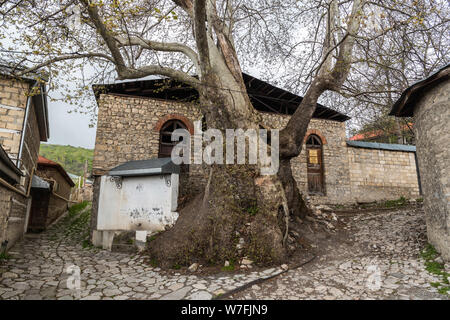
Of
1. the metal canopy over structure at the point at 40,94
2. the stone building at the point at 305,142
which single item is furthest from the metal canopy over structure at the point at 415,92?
the metal canopy over structure at the point at 40,94

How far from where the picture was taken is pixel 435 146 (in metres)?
4.32

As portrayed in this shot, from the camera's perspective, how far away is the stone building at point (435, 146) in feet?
13.3

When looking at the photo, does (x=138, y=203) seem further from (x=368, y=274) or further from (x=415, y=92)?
(x=415, y=92)

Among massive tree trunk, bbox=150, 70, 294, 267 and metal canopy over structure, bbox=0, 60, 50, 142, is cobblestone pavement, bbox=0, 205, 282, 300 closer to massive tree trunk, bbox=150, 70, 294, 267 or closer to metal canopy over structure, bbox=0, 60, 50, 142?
massive tree trunk, bbox=150, 70, 294, 267

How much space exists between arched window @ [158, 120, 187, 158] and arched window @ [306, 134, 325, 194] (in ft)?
18.4

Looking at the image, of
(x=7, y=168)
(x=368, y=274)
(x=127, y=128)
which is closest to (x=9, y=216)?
(x=7, y=168)

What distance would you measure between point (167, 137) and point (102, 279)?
6.19 m

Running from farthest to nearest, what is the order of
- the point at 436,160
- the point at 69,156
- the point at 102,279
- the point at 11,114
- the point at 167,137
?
the point at 69,156
the point at 167,137
the point at 11,114
the point at 436,160
the point at 102,279

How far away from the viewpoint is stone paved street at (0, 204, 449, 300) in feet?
11.1

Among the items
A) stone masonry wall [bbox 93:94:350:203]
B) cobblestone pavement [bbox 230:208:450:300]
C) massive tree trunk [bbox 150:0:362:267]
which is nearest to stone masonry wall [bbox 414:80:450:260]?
cobblestone pavement [bbox 230:208:450:300]

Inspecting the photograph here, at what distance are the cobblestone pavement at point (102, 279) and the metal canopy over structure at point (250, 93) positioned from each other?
17.8 ft

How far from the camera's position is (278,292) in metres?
3.44

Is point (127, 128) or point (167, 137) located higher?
point (127, 128)

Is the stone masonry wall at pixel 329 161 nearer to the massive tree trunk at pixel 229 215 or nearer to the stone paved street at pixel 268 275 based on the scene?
the stone paved street at pixel 268 275
